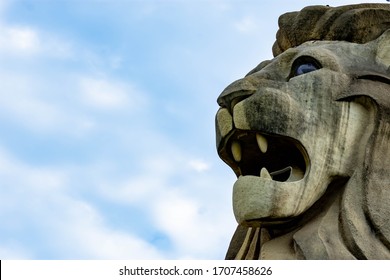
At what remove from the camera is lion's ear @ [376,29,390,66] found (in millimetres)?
8586

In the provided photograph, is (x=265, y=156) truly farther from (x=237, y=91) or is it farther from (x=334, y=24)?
(x=334, y=24)

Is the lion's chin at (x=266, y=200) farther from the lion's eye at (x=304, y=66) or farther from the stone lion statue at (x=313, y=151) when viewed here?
the lion's eye at (x=304, y=66)

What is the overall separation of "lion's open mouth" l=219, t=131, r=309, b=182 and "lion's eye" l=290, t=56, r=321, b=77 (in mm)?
541

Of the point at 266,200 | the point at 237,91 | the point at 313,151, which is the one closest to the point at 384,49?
the point at 313,151

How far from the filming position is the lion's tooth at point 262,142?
8.26m

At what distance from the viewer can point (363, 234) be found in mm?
7934

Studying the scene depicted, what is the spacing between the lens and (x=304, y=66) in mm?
8578

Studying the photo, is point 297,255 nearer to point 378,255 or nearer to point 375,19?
point 378,255

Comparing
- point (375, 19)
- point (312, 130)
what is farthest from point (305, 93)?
point (375, 19)

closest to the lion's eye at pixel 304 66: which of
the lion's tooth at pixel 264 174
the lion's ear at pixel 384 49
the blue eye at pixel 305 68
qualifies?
the blue eye at pixel 305 68

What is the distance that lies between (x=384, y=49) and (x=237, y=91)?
Result: 3.45 feet

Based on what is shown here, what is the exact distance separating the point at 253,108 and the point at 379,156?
86 centimetres

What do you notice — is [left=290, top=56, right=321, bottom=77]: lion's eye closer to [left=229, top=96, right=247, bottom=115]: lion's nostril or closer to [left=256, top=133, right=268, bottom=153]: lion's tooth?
[left=229, top=96, right=247, bottom=115]: lion's nostril

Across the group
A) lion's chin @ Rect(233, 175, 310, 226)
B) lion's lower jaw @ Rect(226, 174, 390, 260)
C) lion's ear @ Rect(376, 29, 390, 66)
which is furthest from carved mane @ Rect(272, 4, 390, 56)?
lion's chin @ Rect(233, 175, 310, 226)
